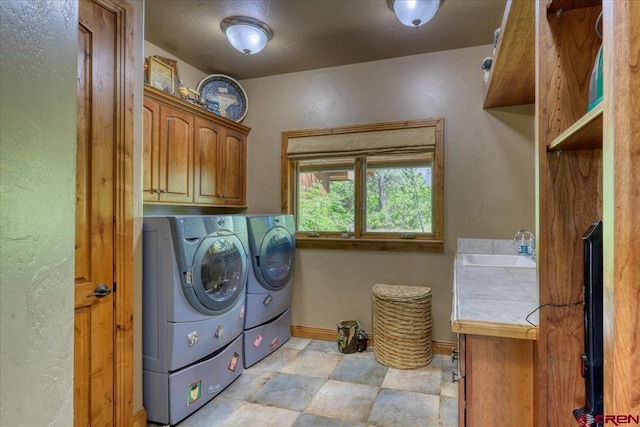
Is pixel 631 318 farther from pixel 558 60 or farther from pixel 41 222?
pixel 41 222

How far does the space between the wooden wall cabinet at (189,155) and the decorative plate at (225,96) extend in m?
0.18

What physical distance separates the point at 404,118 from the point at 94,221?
7.92 feet

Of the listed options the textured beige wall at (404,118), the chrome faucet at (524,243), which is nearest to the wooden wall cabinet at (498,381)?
the chrome faucet at (524,243)

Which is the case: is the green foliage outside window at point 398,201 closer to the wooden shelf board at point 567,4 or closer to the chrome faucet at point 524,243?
the chrome faucet at point 524,243

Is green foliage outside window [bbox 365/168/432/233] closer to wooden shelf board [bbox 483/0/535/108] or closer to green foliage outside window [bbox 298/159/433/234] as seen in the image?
green foliage outside window [bbox 298/159/433/234]

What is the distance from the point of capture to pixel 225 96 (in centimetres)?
331

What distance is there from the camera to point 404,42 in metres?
2.71

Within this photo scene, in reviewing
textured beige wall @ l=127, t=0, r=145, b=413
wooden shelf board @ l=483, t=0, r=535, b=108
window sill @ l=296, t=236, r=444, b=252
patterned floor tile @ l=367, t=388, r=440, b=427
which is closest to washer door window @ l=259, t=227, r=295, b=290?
window sill @ l=296, t=236, r=444, b=252

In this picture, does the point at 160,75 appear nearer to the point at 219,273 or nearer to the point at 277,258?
the point at 219,273

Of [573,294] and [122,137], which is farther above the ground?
[122,137]

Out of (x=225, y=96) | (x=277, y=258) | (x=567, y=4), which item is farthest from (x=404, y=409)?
(x=225, y=96)

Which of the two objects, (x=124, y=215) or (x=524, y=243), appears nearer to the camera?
(x=124, y=215)

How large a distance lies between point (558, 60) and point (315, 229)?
2582mm

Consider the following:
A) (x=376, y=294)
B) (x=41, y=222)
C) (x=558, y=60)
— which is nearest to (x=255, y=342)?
(x=376, y=294)
